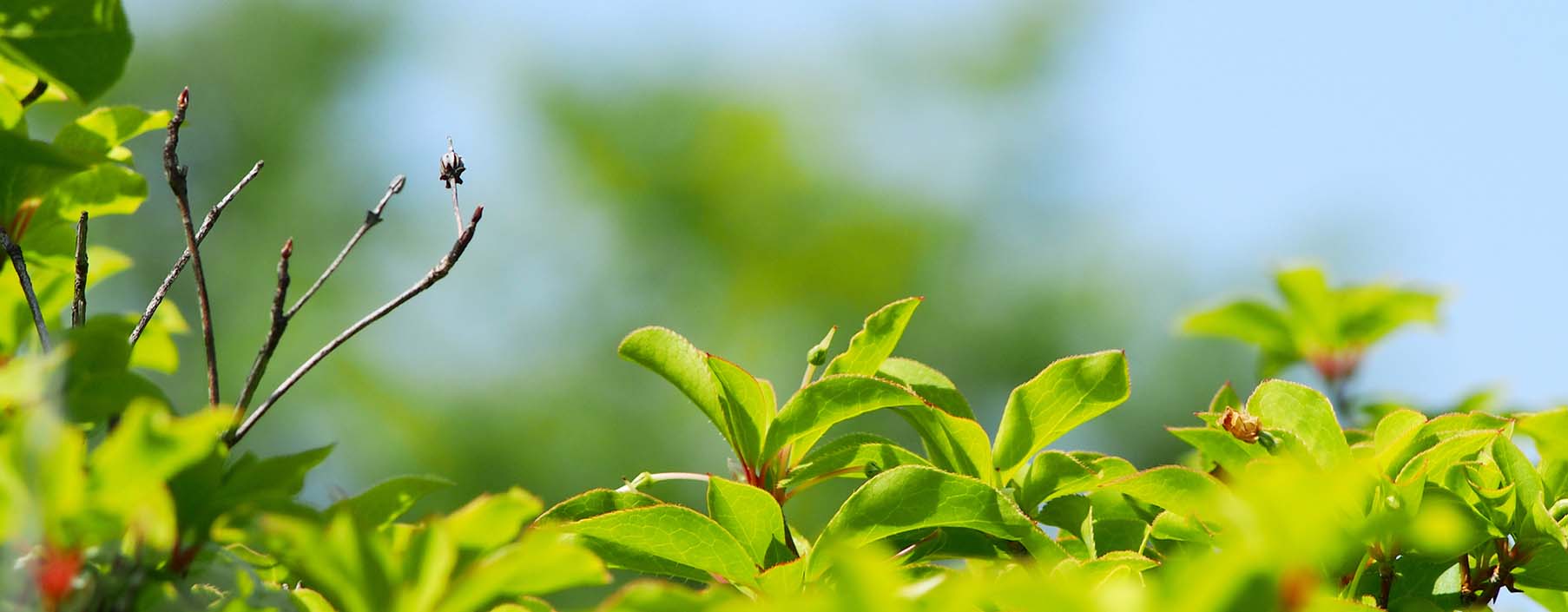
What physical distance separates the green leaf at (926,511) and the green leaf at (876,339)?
0.15m

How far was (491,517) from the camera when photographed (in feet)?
2.13

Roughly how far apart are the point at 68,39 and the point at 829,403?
1.96ft

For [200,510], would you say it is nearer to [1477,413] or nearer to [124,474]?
[124,474]

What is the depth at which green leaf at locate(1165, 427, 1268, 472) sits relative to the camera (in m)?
0.97

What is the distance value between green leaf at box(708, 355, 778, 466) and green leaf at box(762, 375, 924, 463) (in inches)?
1.0

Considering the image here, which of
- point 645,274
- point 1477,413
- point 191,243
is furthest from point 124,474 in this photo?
point 645,274

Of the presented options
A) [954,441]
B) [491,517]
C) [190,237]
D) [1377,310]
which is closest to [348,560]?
[491,517]

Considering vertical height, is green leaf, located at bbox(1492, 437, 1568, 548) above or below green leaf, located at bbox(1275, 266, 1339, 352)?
below

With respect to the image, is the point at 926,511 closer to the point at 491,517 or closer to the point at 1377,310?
the point at 491,517

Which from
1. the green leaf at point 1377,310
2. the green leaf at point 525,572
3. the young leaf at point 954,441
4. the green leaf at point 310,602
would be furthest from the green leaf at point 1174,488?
the green leaf at point 1377,310

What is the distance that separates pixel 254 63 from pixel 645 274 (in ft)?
16.7

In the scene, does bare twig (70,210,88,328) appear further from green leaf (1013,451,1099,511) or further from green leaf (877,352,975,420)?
green leaf (1013,451,1099,511)

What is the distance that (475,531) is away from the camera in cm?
65

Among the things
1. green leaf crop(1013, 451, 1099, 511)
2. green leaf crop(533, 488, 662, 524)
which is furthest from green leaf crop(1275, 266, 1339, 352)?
green leaf crop(533, 488, 662, 524)
